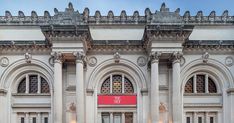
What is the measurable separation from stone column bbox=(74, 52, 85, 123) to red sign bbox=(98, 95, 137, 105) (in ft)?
8.99

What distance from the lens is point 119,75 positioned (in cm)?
3469

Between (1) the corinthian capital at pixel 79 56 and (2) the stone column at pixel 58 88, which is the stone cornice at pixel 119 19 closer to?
(1) the corinthian capital at pixel 79 56

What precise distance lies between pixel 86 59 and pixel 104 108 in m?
4.63

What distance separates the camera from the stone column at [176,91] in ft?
102

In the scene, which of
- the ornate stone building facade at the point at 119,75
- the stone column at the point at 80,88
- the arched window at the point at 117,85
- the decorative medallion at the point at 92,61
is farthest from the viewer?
the arched window at the point at 117,85

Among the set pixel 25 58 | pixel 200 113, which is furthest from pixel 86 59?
pixel 200 113

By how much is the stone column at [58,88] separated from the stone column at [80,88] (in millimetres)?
1414

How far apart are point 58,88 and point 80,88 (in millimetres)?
1817

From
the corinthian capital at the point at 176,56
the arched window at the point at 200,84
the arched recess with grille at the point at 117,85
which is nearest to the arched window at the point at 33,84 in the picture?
the arched recess with grille at the point at 117,85

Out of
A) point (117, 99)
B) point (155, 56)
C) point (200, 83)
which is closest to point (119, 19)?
point (155, 56)

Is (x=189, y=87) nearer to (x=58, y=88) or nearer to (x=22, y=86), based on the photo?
(x=58, y=88)

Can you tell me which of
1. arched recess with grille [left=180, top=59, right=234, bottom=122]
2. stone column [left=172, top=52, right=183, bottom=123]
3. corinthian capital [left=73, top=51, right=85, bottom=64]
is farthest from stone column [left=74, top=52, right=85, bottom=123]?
arched recess with grille [left=180, top=59, right=234, bottom=122]

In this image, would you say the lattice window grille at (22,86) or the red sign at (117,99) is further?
the lattice window grille at (22,86)

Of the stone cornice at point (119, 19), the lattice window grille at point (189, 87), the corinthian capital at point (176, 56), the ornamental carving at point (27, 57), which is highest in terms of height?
the stone cornice at point (119, 19)
